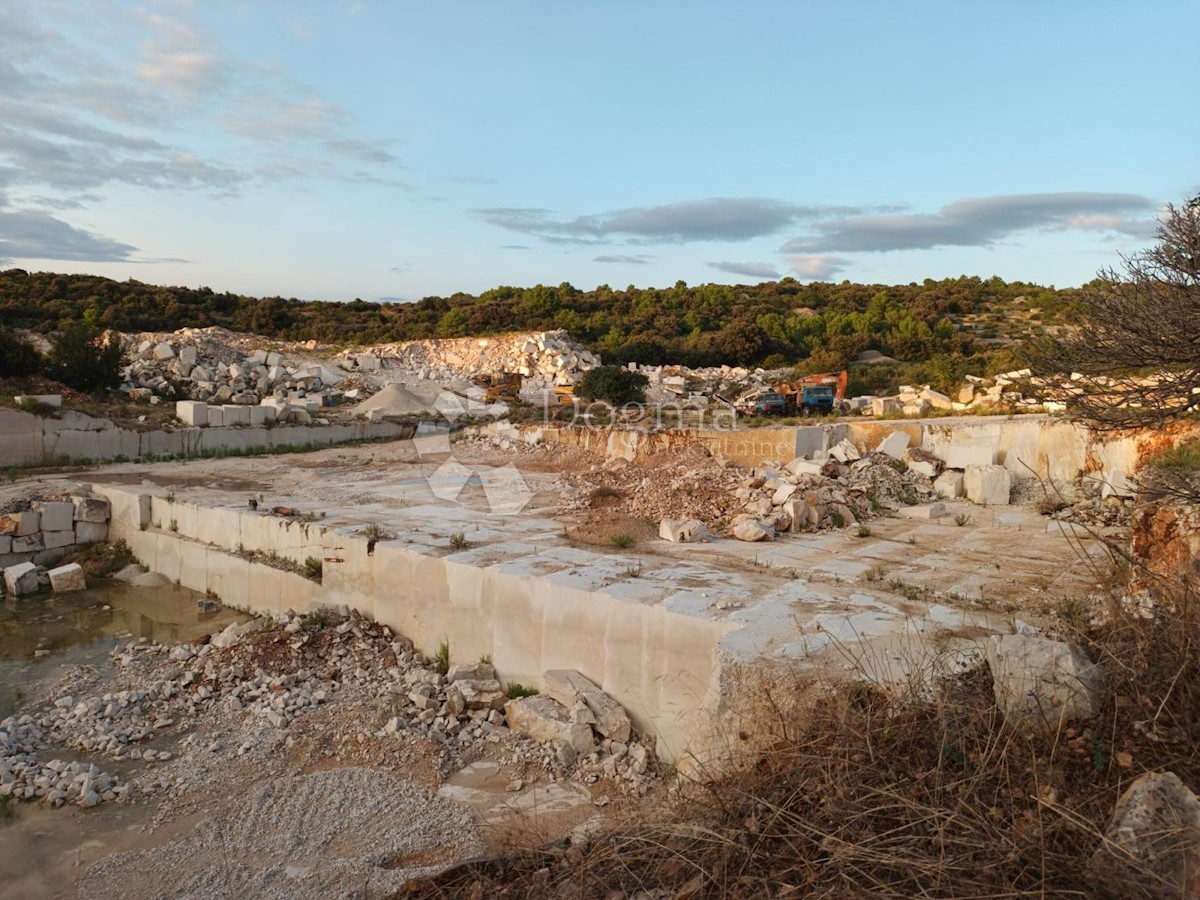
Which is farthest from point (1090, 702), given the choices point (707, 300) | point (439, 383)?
point (707, 300)

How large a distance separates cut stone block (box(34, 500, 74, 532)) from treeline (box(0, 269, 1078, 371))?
2376 centimetres

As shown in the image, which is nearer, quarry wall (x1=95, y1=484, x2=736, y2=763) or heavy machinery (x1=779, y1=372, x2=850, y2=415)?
quarry wall (x1=95, y1=484, x2=736, y2=763)

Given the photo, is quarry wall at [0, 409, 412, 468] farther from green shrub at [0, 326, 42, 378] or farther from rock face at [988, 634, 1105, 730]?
rock face at [988, 634, 1105, 730]

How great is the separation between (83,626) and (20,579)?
1.99m

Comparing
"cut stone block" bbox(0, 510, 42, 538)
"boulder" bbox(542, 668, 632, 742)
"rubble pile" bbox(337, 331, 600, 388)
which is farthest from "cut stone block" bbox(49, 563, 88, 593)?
"rubble pile" bbox(337, 331, 600, 388)

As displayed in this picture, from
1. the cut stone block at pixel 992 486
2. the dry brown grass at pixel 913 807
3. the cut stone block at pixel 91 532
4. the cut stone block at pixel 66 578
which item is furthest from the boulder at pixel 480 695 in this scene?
the cut stone block at pixel 91 532

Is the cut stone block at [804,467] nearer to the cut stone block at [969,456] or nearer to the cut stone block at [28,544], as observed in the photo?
the cut stone block at [969,456]

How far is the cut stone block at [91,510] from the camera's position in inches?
487

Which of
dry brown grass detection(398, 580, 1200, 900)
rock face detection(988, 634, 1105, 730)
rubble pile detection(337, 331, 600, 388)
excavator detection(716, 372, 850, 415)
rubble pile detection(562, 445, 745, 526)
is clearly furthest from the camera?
rubble pile detection(337, 331, 600, 388)

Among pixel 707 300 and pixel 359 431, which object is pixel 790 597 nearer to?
pixel 359 431

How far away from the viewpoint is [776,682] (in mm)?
4547

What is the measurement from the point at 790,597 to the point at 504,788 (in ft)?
8.35

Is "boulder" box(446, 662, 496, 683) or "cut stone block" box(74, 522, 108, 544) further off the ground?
"boulder" box(446, 662, 496, 683)

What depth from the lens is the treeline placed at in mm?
35562
